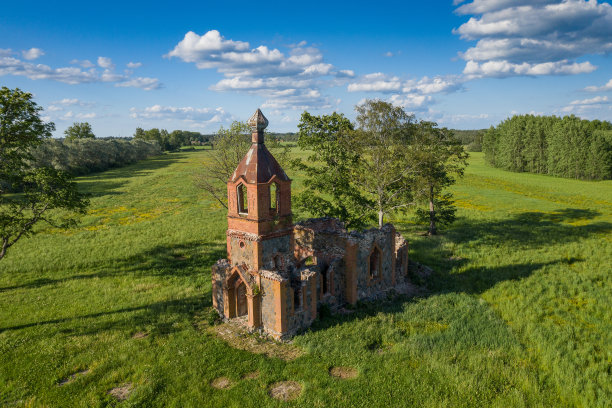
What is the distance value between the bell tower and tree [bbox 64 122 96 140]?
425 ft

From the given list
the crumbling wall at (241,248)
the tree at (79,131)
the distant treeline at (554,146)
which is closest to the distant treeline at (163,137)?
the tree at (79,131)

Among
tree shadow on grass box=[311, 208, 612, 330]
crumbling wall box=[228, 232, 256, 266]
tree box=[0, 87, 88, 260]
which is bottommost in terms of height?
tree shadow on grass box=[311, 208, 612, 330]

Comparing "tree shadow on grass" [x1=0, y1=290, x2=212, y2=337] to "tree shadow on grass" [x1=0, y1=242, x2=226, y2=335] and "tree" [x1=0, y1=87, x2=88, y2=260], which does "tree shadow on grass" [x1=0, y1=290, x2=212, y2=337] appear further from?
"tree" [x1=0, y1=87, x2=88, y2=260]

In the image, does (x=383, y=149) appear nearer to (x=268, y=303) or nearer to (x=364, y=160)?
(x=364, y=160)

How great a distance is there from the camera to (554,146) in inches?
3278

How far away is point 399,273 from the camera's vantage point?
→ 2270cm

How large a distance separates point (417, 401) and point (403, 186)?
19.1m

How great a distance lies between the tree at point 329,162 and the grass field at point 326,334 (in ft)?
25.1

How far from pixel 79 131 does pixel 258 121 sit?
136533mm

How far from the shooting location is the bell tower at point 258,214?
52.3ft

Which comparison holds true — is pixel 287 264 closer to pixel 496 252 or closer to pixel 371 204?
pixel 371 204

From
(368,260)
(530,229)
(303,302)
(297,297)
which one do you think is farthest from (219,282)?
(530,229)

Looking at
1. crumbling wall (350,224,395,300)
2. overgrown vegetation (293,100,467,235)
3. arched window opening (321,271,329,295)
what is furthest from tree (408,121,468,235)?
arched window opening (321,271,329,295)

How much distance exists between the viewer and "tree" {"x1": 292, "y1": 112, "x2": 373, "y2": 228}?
26688 millimetres
